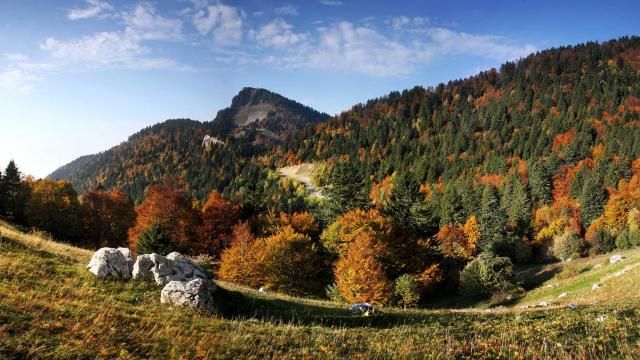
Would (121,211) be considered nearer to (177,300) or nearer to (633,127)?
(177,300)

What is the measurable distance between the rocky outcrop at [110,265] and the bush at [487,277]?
176ft

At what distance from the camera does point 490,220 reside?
11044cm

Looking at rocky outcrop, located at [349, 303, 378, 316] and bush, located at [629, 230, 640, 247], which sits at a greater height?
rocky outcrop, located at [349, 303, 378, 316]

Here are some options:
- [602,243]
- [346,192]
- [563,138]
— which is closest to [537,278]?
[346,192]

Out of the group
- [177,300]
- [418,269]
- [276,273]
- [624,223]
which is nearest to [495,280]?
[418,269]

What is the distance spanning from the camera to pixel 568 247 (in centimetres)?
9794

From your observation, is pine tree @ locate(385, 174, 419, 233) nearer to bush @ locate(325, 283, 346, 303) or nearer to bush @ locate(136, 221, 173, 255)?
bush @ locate(325, 283, 346, 303)

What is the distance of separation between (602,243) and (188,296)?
113 metres

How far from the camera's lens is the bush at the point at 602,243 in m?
96.6

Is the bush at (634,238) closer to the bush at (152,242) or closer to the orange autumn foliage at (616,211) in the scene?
the orange autumn foliage at (616,211)

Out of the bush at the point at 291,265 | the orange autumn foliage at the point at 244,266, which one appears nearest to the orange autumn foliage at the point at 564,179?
the bush at the point at 291,265

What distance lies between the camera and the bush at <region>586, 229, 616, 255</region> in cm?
9656

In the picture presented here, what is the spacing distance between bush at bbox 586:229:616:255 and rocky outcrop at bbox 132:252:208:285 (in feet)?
354

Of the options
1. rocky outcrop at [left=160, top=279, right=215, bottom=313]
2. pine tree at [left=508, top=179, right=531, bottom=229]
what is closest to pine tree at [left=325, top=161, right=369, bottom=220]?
rocky outcrop at [left=160, top=279, right=215, bottom=313]
